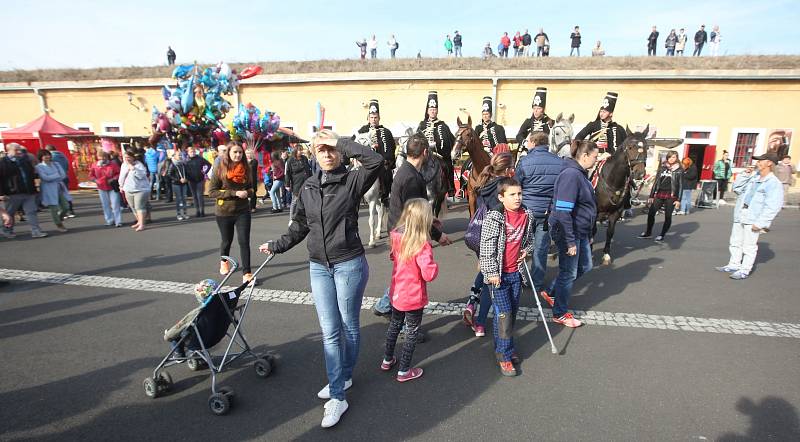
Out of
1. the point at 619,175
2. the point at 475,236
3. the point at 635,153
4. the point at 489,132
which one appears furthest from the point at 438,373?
the point at 489,132

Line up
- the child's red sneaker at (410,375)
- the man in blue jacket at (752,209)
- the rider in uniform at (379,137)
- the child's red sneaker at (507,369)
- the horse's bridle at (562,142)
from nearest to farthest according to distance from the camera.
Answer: the child's red sneaker at (410,375) → the child's red sneaker at (507,369) → the man in blue jacket at (752,209) → the horse's bridle at (562,142) → the rider in uniform at (379,137)

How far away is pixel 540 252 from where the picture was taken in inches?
201

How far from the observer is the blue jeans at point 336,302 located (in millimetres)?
2930

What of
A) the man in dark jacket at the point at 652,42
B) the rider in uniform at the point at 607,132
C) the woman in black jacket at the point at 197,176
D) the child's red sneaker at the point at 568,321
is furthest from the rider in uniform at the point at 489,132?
the man in dark jacket at the point at 652,42

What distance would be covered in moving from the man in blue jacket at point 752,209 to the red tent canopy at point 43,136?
19.3 meters

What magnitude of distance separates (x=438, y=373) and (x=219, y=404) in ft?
6.01

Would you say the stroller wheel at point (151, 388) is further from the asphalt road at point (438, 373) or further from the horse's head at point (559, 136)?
the horse's head at point (559, 136)

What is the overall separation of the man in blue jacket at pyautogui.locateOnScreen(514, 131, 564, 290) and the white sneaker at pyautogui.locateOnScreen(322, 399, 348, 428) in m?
3.00

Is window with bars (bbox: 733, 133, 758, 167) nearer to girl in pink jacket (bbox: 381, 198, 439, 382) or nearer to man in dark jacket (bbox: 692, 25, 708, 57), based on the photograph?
man in dark jacket (bbox: 692, 25, 708, 57)

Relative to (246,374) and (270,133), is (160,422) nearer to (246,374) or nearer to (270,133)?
(246,374)

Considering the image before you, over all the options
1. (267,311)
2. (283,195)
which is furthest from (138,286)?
(283,195)

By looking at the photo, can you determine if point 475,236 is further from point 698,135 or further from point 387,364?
point 698,135

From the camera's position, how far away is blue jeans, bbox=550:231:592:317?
174 inches

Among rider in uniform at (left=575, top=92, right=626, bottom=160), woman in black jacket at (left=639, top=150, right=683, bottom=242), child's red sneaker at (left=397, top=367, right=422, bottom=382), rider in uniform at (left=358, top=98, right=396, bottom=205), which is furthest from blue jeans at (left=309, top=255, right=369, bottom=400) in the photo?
woman in black jacket at (left=639, top=150, right=683, bottom=242)
